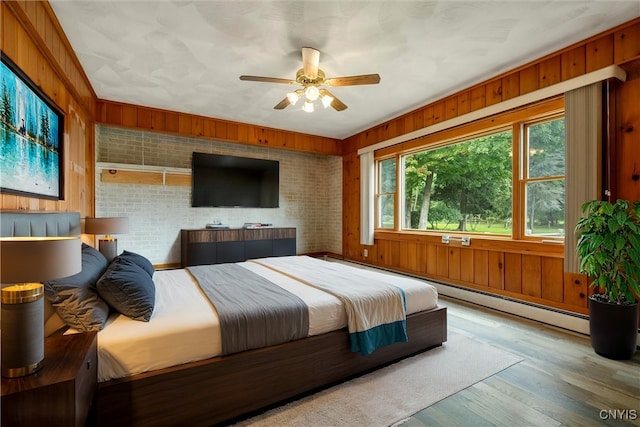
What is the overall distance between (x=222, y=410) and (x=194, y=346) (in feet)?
1.30

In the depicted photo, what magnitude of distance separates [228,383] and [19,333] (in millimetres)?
960

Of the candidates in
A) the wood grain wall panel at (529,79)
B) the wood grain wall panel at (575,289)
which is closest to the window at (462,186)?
the wood grain wall panel at (529,79)

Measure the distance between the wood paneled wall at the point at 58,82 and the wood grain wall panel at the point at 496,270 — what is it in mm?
4291

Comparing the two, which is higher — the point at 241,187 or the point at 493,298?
the point at 241,187

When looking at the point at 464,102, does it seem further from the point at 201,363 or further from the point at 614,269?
the point at 201,363

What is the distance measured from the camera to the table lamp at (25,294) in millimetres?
1023

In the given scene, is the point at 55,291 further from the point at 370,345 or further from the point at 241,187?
the point at 241,187

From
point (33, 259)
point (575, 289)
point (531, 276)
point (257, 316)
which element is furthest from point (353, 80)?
point (575, 289)

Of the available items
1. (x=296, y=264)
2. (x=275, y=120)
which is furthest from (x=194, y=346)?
(x=275, y=120)

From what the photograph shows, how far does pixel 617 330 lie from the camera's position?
2287mm

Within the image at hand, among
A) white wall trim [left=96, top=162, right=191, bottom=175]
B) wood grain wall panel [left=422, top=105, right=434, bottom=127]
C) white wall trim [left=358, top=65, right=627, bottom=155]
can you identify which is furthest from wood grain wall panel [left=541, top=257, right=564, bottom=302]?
white wall trim [left=96, top=162, right=191, bottom=175]

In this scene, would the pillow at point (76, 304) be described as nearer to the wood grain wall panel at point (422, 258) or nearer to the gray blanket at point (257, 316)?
the gray blanket at point (257, 316)

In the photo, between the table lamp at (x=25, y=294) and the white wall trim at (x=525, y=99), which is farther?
the white wall trim at (x=525, y=99)

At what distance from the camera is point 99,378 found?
4.64ft
